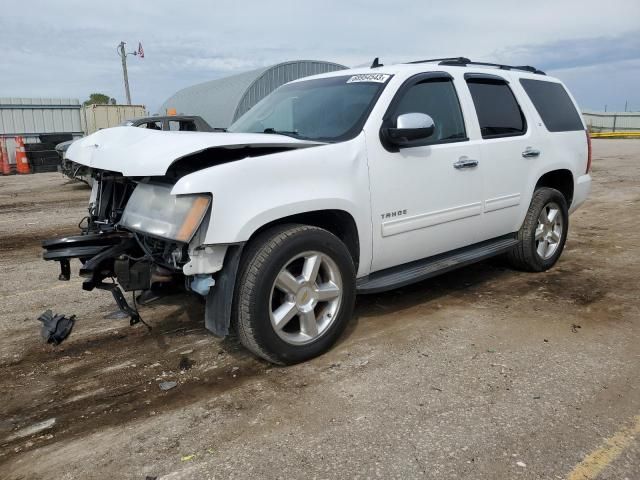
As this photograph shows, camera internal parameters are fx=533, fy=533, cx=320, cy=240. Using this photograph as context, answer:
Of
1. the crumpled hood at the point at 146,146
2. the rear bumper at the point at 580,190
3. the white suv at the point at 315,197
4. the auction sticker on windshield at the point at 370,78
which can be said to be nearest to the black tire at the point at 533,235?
the white suv at the point at 315,197

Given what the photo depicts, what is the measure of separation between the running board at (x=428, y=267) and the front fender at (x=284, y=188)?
14cm

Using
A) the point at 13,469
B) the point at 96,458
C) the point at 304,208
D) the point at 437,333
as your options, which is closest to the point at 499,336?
the point at 437,333

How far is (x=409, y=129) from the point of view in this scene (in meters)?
3.49

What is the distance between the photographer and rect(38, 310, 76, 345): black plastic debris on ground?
3869 millimetres

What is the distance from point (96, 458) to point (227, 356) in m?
1.16

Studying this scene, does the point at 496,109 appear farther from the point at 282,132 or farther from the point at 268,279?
the point at 268,279

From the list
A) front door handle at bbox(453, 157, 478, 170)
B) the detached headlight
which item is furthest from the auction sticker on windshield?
the detached headlight

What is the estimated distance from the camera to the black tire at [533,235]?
505cm

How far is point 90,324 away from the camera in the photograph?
13.8 feet

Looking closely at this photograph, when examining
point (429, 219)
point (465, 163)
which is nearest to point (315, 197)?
point (429, 219)

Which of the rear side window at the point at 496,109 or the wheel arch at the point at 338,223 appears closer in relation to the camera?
the wheel arch at the point at 338,223

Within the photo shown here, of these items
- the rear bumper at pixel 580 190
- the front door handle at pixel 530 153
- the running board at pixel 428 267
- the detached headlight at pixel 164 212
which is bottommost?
the running board at pixel 428 267

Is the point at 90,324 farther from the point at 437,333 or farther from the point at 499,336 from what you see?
the point at 499,336

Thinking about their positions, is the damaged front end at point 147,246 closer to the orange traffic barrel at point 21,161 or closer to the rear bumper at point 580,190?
the rear bumper at point 580,190
